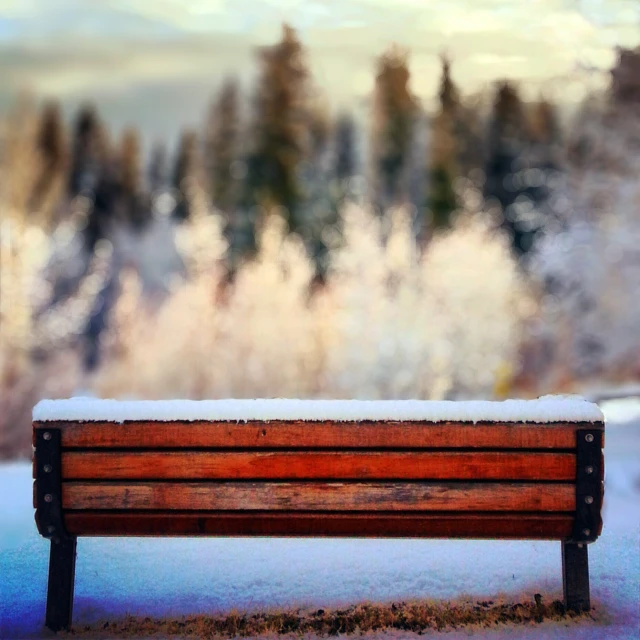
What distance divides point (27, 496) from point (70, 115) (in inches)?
1047

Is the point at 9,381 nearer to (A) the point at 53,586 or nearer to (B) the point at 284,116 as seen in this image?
(A) the point at 53,586

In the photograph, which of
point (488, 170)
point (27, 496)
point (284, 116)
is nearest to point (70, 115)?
point (284, 116)

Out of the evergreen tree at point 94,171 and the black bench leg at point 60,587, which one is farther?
the evergreen tree at point 94,171

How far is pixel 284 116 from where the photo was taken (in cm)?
2633

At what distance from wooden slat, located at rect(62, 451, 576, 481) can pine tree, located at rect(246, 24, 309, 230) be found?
23035mm

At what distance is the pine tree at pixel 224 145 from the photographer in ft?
Answer: 88.3

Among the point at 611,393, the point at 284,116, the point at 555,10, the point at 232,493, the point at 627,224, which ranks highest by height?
the point at 284,116

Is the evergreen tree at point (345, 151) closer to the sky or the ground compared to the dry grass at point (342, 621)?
closer to the sky

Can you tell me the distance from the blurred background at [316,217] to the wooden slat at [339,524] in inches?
194

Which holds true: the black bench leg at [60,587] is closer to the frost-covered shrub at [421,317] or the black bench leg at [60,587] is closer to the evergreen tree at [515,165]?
the frost-covered shrub at [421,317]

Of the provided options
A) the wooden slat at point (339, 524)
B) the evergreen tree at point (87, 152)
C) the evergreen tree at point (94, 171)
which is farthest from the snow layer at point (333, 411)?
the evergreen tree at point (87, 152)

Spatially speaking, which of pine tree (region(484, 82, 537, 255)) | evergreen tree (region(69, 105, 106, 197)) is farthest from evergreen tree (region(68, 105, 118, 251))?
pine tree (region(484, 82, 537, 255))

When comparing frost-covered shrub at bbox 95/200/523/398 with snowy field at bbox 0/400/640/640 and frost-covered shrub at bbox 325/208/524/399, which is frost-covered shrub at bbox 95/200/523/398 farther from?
snowy field at bbox 0/400/640/640

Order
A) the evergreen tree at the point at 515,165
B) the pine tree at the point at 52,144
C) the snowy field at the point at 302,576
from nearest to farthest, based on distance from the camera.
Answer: the snowy field at the point at 302,576
the evergreen tree at the point at 515,165
the pine tree at the point at 52,144
